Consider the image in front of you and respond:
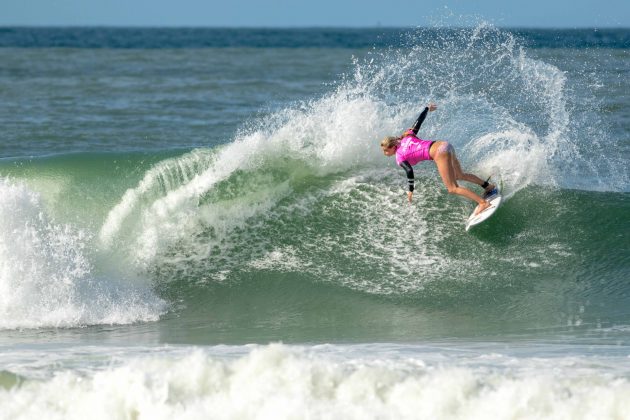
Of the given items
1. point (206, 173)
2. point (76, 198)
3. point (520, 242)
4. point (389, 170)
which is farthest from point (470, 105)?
point (76, 198)

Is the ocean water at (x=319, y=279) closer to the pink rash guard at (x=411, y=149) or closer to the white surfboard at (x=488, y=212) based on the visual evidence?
the white surfboard at (x=488, y=212)

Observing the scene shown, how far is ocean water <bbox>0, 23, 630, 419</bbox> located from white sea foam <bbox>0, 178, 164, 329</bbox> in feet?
0.07

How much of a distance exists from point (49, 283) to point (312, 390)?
13.0 feet

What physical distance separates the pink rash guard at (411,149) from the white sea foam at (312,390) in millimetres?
3665

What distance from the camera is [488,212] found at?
10375 millimetres

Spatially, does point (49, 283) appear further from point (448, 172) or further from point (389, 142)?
point (448, 172)

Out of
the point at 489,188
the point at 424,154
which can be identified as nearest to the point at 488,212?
A: the point at 489,188

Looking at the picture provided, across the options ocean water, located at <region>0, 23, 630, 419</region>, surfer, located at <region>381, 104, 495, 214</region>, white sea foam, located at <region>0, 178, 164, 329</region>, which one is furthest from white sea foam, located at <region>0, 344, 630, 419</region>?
surfer, located at <region>381, 104, 495, 214</region>

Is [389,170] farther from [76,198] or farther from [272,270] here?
[76,198]

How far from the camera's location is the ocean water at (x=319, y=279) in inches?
250

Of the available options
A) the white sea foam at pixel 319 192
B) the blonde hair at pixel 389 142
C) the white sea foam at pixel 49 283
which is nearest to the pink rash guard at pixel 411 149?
the blonde hair at pixel 389 142

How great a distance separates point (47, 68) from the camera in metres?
34.7

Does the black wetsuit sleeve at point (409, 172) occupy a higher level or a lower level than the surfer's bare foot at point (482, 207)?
higher

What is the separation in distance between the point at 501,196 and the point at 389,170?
1.68 meters
